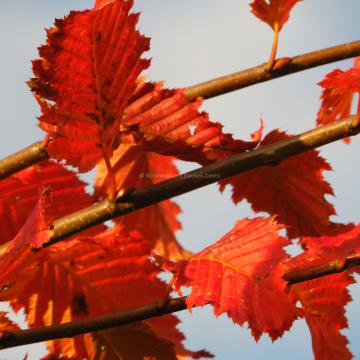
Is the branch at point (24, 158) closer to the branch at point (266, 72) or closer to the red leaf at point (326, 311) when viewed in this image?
the branch at point (266, 72)

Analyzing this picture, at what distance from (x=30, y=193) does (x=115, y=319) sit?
510mm

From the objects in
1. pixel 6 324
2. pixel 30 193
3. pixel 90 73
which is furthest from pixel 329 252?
pixel 30 193

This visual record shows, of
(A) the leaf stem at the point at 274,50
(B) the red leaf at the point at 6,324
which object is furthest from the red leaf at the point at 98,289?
(A) the leaf stem at the point at 274,50

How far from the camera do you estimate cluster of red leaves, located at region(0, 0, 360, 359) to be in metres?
0.96

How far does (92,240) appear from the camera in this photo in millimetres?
1149

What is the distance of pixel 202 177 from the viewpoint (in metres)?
1.00

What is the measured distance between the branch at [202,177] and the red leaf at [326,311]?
220mm

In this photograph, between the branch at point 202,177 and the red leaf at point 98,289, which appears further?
the red leaf at point 98,289

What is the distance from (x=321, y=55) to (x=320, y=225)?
0.37m

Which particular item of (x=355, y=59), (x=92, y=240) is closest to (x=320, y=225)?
(x=355, y=59)

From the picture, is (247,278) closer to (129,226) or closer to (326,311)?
(326,311)

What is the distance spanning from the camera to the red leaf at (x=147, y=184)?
1.61m

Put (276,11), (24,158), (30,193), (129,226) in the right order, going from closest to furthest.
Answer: (276,11), (24,158), (30,193), (129,226)

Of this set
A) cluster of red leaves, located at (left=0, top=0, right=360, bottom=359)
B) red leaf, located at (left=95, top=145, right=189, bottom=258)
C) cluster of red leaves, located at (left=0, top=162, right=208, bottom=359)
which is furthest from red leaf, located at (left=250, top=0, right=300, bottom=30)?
red leaf, located at (left=95, top=145, right=189, bottom=258)
